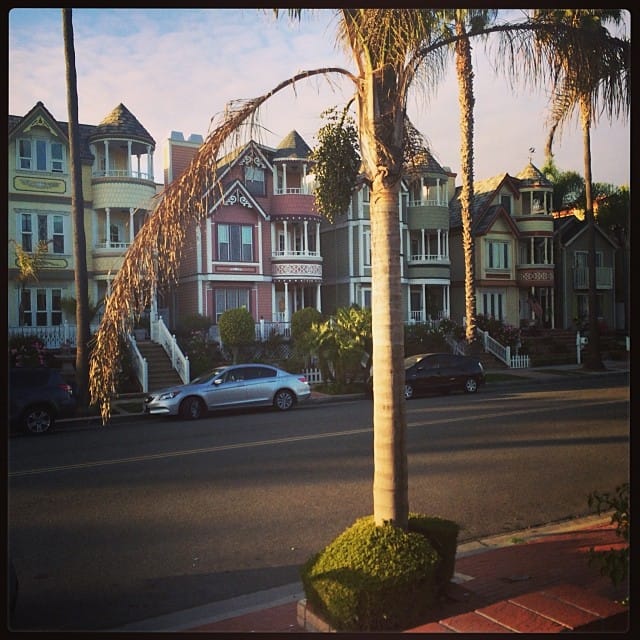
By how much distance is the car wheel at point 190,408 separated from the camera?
1389cm

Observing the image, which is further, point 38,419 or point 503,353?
point 503,353

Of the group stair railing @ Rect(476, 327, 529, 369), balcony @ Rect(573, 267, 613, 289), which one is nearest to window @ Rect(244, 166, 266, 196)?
stair railing @ Rect(476, 327, 529, 369)

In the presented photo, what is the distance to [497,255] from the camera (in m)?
13.6

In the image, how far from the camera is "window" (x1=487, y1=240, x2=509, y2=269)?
43.1 feet

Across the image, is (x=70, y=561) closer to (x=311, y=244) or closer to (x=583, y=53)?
(x=583, y=53)

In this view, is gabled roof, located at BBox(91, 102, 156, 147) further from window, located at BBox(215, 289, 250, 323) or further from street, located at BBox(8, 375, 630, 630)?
street, located at BBox(8, 375, 630, 630)

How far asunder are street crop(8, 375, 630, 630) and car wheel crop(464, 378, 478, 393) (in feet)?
9.35

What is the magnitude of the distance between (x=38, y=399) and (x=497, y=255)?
1005cm

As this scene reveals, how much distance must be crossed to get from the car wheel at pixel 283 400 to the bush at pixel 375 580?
11.1 metres

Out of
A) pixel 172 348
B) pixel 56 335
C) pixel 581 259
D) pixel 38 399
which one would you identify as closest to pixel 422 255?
pixel 581 259

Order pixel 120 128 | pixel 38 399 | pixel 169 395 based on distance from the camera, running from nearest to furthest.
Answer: pixel 38 399
pixel 169 395
pixel 120 128

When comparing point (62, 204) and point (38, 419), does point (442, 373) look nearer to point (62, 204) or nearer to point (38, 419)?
point (38, 419)
